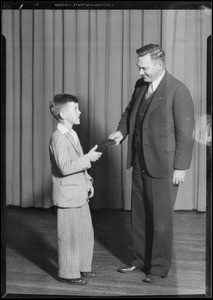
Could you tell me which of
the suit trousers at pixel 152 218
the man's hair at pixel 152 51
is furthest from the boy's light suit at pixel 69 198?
the man's hair at pixel 152 51

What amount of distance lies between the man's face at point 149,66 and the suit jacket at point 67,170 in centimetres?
49

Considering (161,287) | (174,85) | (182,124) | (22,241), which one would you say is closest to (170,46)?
(174,85)

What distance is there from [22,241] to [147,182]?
99 centimetres

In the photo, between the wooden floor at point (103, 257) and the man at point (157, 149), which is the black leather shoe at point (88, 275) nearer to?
the wooden floor at point (103, 257)

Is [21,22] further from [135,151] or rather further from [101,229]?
[101,229]

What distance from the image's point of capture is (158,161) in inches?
89.3

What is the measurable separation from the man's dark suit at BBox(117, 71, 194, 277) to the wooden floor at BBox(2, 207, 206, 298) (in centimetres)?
14

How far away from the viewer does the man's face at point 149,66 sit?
7.38 feet

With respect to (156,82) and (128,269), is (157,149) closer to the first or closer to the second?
(156,82)

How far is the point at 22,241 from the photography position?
286cm

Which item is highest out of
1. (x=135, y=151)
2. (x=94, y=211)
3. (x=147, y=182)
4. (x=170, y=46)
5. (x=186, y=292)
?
(x=170, y=46)

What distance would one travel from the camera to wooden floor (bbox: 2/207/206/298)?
2.20 metres

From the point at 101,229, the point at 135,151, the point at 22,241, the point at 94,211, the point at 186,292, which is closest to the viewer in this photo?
the point at 186,292

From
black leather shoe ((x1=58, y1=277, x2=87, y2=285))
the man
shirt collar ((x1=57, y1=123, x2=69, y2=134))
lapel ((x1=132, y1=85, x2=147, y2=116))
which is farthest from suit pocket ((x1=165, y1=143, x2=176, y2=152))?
black leather shoe ((x1=58, y1=277, x2=87, y2=285))
